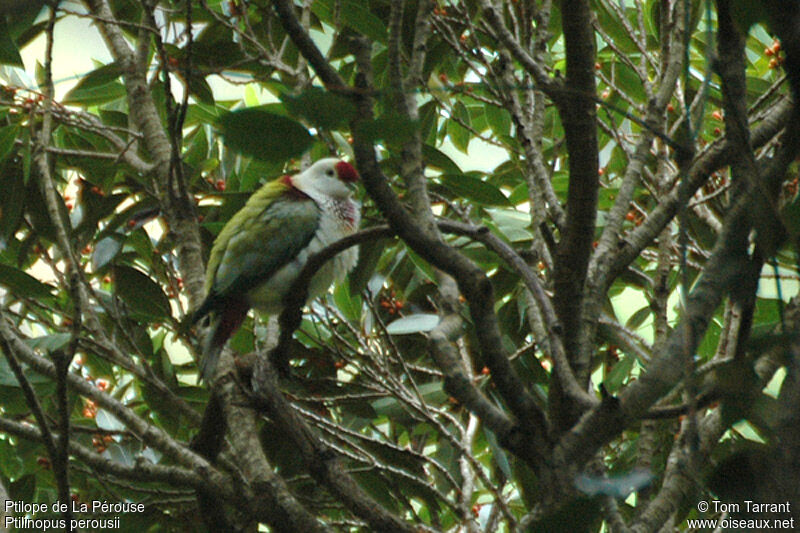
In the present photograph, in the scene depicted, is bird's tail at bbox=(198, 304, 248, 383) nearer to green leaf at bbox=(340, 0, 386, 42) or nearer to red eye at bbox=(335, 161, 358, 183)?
red eye at bbox=(335, 161, 358, 183)

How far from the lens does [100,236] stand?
3156mm

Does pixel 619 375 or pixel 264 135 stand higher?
pixel 619 375

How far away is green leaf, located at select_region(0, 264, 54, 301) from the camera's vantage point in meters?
2.87

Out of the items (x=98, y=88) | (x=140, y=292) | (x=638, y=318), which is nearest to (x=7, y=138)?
(x=98, y=88)

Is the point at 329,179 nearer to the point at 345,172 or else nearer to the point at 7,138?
the point at 345,172

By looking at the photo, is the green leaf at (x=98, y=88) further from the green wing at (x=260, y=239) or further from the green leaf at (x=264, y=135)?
the green leaf at (x=264, y=135)

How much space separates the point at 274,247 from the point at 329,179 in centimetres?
48

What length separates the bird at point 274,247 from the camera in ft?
9.73

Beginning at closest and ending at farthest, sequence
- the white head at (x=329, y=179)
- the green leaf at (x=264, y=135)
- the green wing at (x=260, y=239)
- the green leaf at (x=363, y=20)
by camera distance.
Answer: the green leaf at (x=264, y=135), the green leaf at (x=363, y=20), the green wing at (x=260, y=239), the white head at (x=329, y=179)

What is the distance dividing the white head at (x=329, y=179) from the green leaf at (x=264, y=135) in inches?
101

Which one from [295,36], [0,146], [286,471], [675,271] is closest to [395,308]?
[286,471]

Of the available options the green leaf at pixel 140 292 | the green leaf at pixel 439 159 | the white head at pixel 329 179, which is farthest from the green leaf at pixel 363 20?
the green leaf at pixel 140 292

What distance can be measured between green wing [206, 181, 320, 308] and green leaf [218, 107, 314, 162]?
6.89ft

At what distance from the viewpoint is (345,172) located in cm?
352
